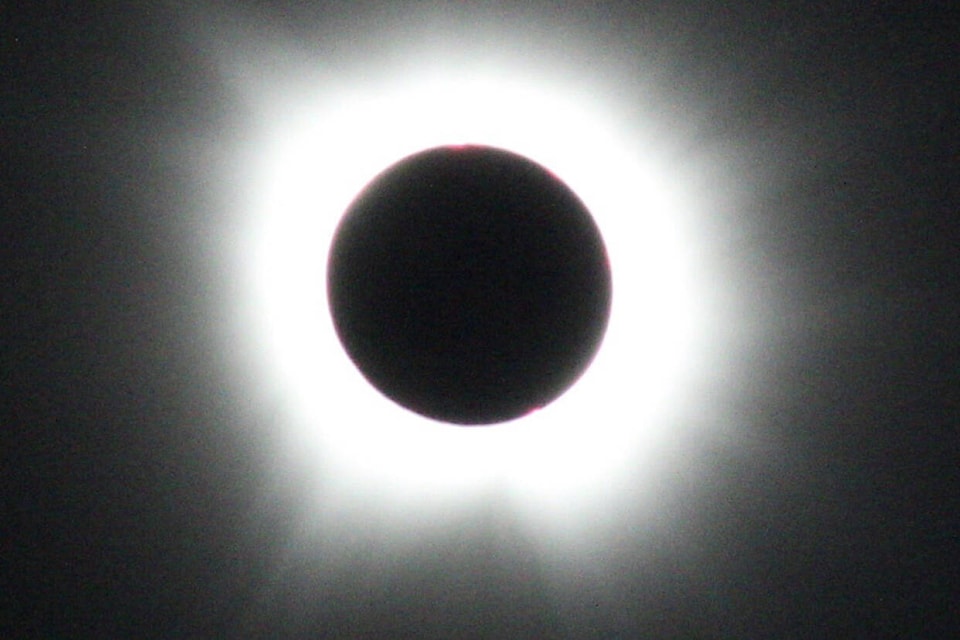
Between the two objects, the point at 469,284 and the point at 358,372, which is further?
the point at 358,372

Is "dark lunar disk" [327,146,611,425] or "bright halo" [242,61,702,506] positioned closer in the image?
"dark lunar disk" [327,146,611,425]

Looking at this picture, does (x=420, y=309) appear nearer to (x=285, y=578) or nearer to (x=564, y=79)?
(x=564, y=79)

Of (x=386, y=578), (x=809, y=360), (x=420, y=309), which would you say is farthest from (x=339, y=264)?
(x=809, y=360)

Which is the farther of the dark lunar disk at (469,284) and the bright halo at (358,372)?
the bright halo at (358,372)
